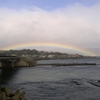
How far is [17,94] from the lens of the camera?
20.0 metres

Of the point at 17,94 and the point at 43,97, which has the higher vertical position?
the point at 17,94

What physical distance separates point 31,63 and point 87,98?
3698 inches

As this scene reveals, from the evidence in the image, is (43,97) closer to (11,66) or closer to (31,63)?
(11,66)

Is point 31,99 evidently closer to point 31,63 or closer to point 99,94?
point 99,94

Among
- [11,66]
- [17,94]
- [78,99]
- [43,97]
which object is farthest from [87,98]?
[11,66]

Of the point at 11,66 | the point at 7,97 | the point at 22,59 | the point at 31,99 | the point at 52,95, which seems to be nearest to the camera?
the point at 7,97

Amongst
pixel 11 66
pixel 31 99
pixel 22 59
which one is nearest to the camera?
pixel 31 99

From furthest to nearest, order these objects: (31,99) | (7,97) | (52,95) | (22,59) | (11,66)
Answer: (22,59) → (11,66) → (52,95) → (31,99) → (7,97)

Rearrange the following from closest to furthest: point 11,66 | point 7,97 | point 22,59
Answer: point 7,97 < point 11,66 < point 22,59

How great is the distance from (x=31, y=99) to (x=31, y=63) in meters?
93.9

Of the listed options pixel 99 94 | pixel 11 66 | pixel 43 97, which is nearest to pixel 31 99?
pixel 43 97

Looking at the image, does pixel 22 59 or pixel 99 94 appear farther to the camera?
pixel 22 59

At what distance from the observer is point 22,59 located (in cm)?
11494

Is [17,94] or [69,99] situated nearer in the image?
[17,94]
